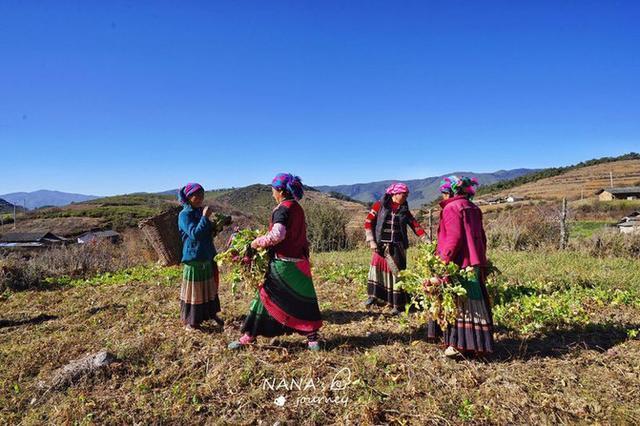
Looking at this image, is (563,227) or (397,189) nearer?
(397,189)

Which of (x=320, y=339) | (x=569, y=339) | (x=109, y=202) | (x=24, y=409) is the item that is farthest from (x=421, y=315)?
(x=109, y=202)

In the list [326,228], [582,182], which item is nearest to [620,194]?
[582,182]

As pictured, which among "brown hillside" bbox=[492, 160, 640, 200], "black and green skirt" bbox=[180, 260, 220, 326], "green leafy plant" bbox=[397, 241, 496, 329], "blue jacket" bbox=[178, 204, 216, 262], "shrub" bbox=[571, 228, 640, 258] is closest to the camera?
"green leafy plant" bbox=[397, 241, 496, 329]

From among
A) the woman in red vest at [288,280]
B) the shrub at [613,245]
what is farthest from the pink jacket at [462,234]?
the shrub at [613,245]

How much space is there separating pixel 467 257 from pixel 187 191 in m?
3.52

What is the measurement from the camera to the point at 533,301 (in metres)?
5.69

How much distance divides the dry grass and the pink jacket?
1.13 meters

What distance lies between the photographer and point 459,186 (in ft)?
14.0

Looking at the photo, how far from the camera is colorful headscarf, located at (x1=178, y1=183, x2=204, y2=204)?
529 centimetres

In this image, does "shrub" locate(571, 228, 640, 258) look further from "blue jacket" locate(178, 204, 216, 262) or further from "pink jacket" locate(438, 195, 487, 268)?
"blue jacket" locate(178, 204, 216, 262)

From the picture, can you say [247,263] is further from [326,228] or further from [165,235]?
[326,228]

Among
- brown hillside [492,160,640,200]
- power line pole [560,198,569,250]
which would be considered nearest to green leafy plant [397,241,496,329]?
power line pole [560,198,569,250]

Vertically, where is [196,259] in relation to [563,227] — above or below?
above

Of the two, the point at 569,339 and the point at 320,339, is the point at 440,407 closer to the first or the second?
the point at 320,339
